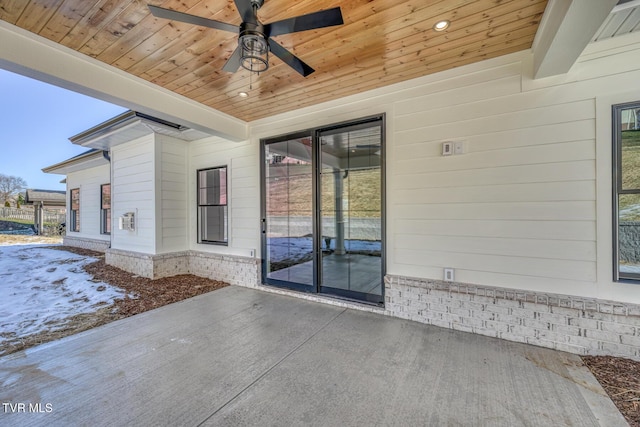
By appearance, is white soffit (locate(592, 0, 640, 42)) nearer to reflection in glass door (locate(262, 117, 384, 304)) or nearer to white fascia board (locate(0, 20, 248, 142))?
reflection in glass door (locate(262, 117, 384, 304))

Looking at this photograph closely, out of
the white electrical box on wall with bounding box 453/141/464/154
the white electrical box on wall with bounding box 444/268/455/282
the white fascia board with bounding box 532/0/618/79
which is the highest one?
the white fascia board with bounding box 532/0/618/79

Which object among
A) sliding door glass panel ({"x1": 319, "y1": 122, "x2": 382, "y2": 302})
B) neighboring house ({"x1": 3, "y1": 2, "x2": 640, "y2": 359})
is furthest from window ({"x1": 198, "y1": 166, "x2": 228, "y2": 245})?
sliding door glass panel ({"x1": 319, "y1": 122, "x2": 382, "y2": 302})

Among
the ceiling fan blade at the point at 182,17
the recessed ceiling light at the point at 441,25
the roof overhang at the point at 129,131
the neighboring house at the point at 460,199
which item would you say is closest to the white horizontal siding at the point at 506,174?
the neighboring house at the point at 460,199

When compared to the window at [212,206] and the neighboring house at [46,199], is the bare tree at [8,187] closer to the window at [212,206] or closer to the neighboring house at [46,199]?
the neighboring house at [46,199]

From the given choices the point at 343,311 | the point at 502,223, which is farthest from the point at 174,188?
the point at 502,223

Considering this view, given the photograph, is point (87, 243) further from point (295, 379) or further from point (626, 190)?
point (626, 190)

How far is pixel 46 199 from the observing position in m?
12.6

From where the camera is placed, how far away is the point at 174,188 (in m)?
5.49

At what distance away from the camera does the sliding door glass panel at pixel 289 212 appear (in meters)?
4.05

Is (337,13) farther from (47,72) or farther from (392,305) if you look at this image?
(392,305)

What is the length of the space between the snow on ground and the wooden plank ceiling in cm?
323

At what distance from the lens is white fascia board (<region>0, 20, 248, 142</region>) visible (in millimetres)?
2217

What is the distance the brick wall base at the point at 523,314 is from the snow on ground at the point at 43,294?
4.31 metres

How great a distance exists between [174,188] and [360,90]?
4.31 metres
